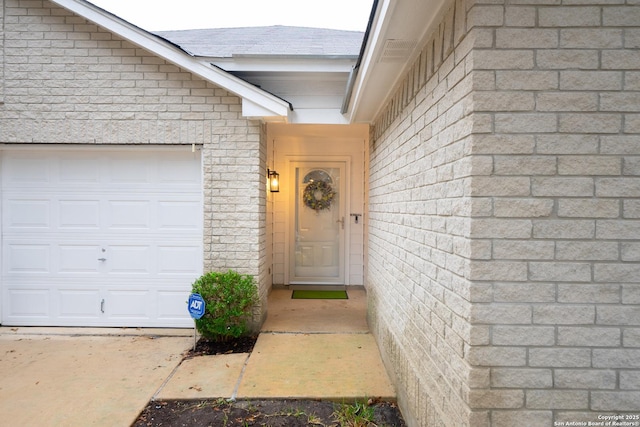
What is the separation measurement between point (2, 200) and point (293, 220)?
4.02 m

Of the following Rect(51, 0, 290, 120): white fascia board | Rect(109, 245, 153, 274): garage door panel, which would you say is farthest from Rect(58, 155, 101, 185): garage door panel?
Rect(51, 0, 290, 120): white fascia board

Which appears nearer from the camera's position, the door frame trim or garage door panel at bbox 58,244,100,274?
garage door panel at bbox 58,244,100,274

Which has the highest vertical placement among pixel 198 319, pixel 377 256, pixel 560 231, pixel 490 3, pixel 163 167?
pixel 490 3

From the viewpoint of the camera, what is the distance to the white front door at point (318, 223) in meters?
6.34

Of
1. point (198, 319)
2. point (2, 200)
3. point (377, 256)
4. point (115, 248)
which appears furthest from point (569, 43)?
point (2, 200)

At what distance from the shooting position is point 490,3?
1.55 metres

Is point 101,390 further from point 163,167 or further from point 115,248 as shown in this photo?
point 163,167

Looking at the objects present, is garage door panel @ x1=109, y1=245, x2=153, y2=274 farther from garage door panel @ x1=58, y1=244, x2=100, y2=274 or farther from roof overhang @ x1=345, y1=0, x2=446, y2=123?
roof overhang @ x1=345, y1=0, x2=446, y2=123

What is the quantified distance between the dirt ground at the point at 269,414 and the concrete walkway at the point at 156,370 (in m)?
0.07

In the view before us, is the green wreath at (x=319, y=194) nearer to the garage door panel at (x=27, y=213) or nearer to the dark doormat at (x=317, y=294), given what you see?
the dark doormat at (x=317, y=294)

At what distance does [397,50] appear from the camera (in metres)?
2.39

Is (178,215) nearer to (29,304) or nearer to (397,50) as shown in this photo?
(29,304)

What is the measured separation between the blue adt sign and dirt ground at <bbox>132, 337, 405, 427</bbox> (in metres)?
1.02

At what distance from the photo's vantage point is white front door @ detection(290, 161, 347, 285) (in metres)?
6.34
